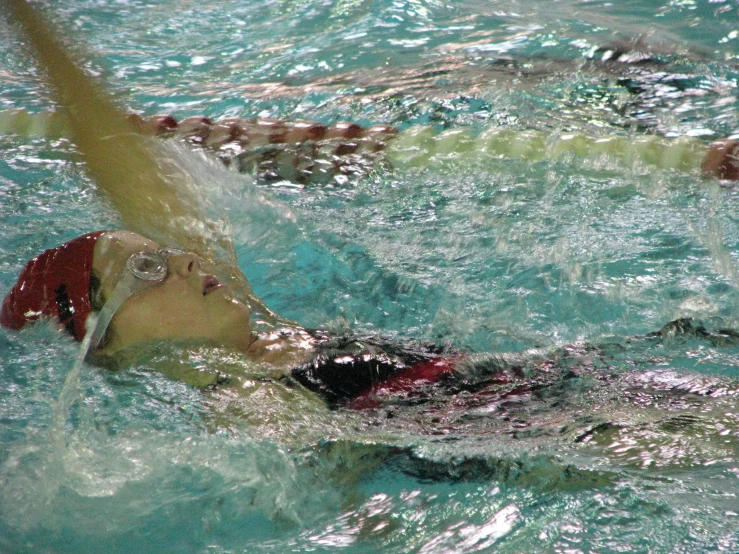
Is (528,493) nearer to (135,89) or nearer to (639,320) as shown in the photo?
(639,320)

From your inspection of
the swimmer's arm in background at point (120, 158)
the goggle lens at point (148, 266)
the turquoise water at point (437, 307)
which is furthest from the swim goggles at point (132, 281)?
the swimmer's arm in background at point (120, 158)

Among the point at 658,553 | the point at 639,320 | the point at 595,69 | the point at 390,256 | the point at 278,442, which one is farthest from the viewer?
the point at 595,69

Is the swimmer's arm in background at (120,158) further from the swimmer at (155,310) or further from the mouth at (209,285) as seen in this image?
the mouth at (209,285)

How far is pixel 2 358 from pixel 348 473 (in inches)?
34.7

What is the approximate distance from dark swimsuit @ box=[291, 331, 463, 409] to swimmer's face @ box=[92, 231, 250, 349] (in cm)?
22

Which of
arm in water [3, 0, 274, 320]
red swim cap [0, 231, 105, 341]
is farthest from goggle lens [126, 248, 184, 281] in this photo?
arm in water [3, 0, 274, 320]

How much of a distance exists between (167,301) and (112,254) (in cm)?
15

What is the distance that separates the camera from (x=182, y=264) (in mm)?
1564

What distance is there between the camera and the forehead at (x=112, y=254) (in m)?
1.56

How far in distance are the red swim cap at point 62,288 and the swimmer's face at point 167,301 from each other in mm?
31

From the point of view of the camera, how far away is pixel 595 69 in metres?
3.77

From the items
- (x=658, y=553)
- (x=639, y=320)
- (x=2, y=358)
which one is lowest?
(x=639, y=320)

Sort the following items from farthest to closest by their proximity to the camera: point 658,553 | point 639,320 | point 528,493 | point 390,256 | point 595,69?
1. point 595,69
2. point 390,256
3. point 639,320
4. point 528,493
5. point 658,553

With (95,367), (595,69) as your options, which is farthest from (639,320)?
(595,69)
